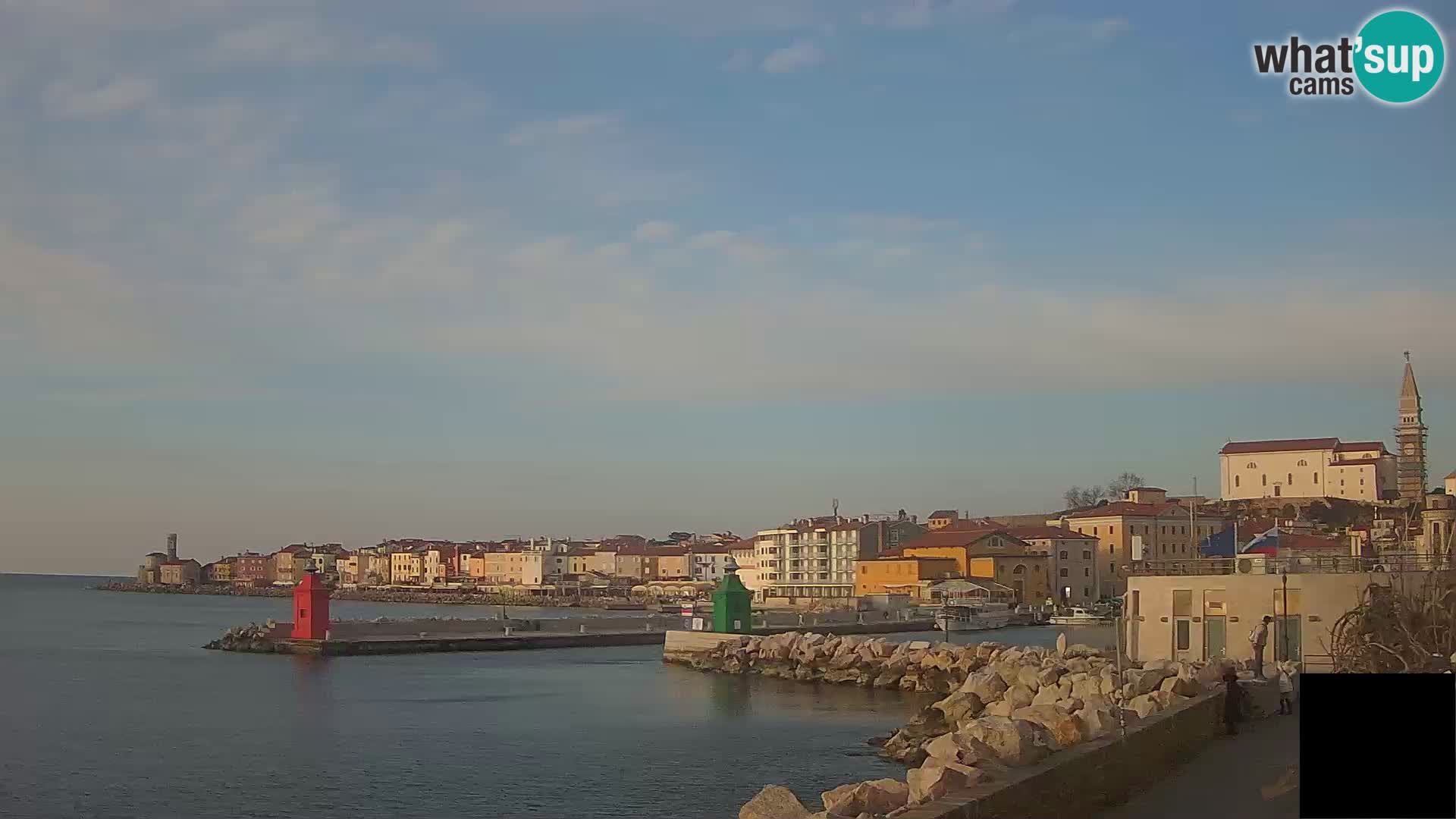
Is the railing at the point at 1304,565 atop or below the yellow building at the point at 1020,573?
atop

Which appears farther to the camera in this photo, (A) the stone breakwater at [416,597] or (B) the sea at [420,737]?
(A) the stone breakwater at [416,597]

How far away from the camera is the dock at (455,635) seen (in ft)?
176

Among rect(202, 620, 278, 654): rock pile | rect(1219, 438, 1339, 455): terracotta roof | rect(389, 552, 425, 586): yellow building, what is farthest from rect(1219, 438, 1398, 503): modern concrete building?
rect(389, 552, 425, 586): yellow building

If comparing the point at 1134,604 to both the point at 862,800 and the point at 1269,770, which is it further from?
the point at 862,800

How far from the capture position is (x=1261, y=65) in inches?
547

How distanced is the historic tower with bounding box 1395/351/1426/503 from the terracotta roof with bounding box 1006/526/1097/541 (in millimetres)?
19876

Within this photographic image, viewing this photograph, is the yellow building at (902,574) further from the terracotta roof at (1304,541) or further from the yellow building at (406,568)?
the yellow building at (406,568)

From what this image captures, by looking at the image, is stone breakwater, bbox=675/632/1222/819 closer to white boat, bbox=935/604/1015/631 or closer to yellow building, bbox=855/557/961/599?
white boat, bbox=935/604/1015/631

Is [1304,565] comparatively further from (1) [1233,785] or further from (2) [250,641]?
(2) [250,641]

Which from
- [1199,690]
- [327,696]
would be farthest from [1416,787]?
[327,696]

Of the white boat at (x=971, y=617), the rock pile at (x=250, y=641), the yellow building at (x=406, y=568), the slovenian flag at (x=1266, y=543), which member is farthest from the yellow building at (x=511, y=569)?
the slovenian flag at (x=1266, y=543)

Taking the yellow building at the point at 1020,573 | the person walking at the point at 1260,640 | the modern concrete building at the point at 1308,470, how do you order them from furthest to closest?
1. the modern concrete building at the point at 1308,470
2. the yellow building at the point at 1020,573
3. the person walking at the point at 1260,640

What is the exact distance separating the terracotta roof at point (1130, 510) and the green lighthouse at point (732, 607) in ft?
171

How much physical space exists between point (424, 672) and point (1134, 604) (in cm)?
2608
